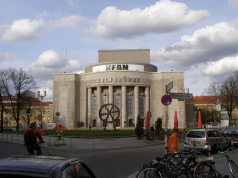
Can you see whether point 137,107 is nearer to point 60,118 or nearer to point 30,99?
point 60,118

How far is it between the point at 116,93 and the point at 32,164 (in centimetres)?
6993

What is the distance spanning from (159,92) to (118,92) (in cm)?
1132

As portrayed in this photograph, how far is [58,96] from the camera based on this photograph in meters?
76.6

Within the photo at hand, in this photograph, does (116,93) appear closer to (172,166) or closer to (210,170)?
(172,166)

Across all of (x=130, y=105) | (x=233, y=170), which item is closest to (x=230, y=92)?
(x=130, y=105)

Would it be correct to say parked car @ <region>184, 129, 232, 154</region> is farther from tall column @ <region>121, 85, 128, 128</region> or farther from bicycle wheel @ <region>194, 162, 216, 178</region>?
A: tall column @ <region>121, 85, 128, 128</region>

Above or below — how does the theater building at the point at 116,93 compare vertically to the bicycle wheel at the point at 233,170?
above

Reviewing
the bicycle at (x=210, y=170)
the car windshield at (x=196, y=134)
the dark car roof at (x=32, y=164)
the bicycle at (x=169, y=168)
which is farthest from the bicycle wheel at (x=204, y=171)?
the car windshield at (x=196, y=134)

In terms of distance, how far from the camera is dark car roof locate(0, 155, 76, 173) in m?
3.36

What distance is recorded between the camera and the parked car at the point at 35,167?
10.8 ft

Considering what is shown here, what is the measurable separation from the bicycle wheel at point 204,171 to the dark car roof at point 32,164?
16.8 ft

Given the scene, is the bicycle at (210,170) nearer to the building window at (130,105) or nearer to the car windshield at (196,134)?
the car windshield at (196,134)

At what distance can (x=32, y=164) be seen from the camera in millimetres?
3512

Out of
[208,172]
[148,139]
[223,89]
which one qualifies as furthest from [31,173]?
[223,89]
